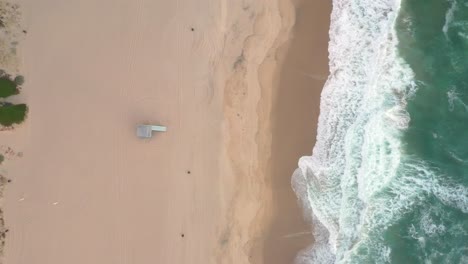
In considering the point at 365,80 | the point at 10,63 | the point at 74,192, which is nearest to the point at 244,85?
the point at 365,80

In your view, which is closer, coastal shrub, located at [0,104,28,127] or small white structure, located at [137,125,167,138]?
small white structure, located at [137,125,167,138]

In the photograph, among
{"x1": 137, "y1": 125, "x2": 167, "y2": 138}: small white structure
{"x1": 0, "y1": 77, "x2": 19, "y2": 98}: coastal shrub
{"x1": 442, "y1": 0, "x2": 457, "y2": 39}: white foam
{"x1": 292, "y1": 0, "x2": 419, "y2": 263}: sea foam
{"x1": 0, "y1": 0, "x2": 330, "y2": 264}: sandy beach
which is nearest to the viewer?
{"x1": 292, "y1": 0, "x2": 419, "y2": 263}: sea foam

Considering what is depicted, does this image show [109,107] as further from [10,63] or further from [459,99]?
[459,99]

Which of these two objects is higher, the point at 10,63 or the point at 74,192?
the point at 10,63

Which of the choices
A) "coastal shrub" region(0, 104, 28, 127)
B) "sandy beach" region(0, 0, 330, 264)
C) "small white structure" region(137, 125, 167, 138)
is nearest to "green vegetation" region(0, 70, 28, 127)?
"coastal shrub" region(0, 104, 28, 127)

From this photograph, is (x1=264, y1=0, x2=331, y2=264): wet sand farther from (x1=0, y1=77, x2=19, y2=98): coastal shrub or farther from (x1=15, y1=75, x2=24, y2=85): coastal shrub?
(x1=0, y1=77, x2=19, y2=98): coastal shrub
